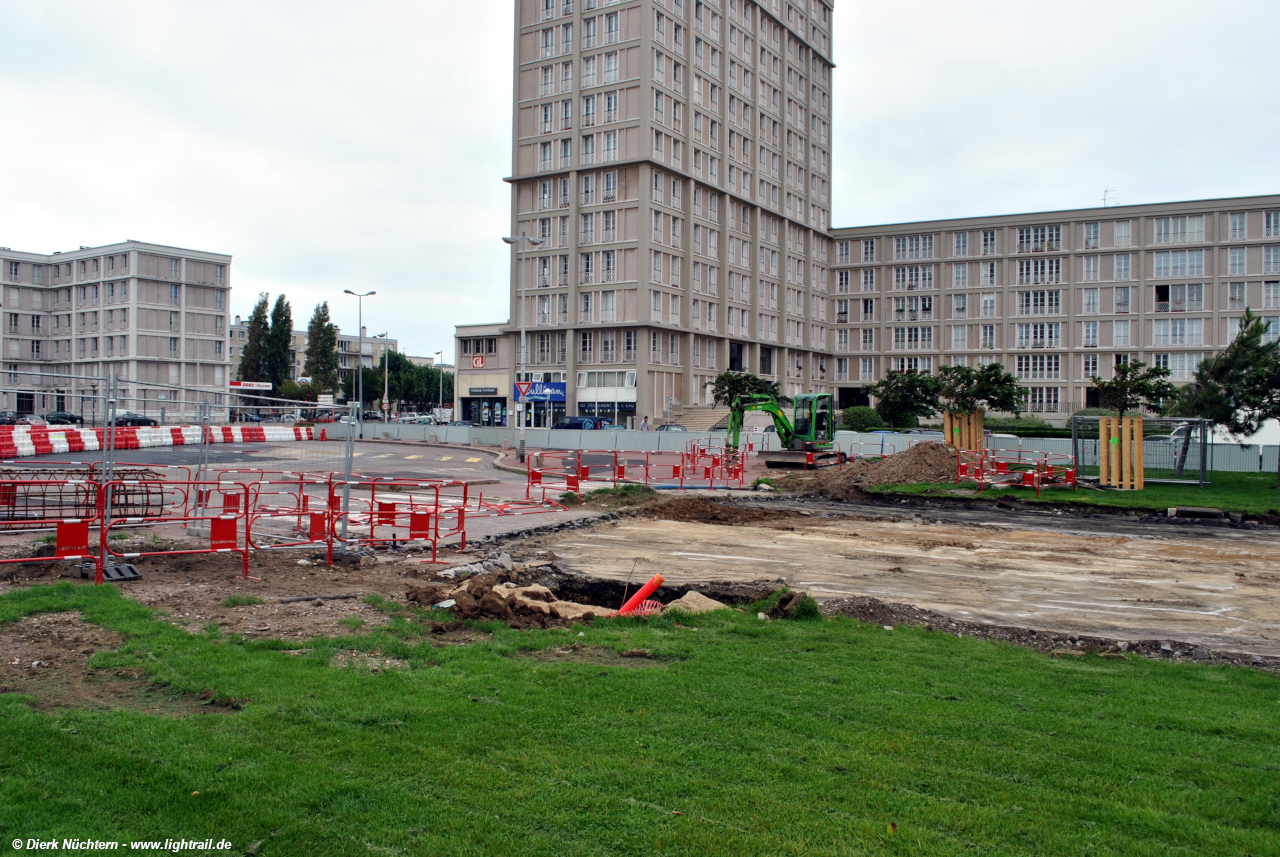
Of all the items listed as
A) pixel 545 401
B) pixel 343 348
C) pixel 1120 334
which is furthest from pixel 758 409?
pixel 343 348

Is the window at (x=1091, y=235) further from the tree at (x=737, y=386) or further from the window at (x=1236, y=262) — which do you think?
the tree at (x=737, y=386)

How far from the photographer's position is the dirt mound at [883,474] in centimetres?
2969

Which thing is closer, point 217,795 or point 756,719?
point 217,795

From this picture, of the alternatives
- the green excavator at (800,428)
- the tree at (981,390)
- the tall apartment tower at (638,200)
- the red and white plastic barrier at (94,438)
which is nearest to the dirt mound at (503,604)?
the red and white plastic barrier at (94,438)

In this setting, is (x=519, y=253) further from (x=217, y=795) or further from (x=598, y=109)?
(x=217, y=795)

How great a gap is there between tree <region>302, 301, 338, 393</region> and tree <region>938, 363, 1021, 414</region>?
6690 cm

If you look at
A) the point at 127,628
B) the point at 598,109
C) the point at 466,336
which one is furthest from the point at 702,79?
the point at 127,628

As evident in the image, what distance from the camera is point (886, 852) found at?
405 centimetres

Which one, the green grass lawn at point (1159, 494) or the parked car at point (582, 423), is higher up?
the parked car at point (582, 423)

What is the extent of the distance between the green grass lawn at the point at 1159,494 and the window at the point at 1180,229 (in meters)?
51.1

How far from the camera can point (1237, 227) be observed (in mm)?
72000

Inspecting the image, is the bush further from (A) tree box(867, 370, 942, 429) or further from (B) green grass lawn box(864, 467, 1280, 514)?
(B) green grass lawn box(864, 467, 1280, 514)

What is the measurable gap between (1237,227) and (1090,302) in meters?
12.7

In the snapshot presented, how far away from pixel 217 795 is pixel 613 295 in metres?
62.5
